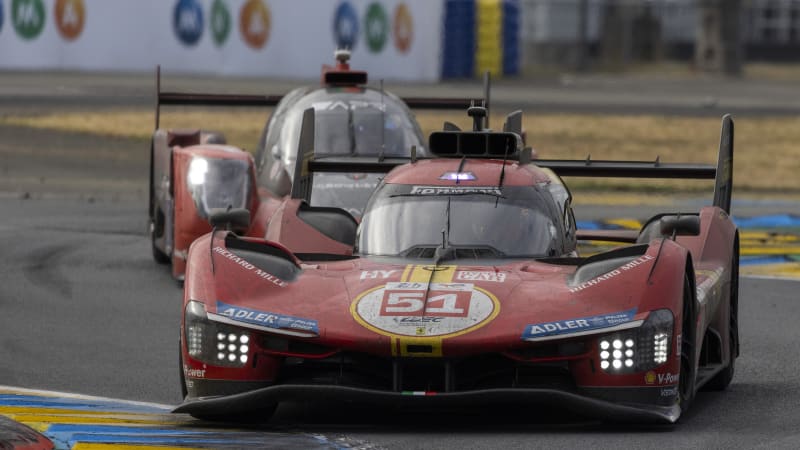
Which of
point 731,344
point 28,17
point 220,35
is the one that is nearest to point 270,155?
point 731,344

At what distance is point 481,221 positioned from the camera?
9.30 m

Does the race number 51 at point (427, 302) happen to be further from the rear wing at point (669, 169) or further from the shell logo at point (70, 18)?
the shell logo at point (70, 18)

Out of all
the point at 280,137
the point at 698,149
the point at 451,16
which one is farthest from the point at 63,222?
the point at 451,16

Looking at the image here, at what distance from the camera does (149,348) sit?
11047 mm

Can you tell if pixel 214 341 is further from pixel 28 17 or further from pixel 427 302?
pixel 28 17

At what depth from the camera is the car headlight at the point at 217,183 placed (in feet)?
45.4

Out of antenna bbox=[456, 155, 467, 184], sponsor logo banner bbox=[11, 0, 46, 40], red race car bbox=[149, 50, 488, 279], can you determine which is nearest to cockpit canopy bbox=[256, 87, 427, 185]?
red race car bbox=[149, 50, 488, 279]

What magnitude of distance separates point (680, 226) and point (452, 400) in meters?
1.90

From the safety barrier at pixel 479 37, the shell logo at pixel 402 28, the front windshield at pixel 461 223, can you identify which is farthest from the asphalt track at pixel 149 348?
the safety barrier at pixel 479 37

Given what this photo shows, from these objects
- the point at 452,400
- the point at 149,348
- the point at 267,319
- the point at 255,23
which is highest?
the point at 255,23

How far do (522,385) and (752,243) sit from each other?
32.6ft

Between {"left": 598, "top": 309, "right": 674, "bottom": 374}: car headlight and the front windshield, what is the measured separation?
1312 millimetres

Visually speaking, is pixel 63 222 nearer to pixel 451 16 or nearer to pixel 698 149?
pixel 698 149

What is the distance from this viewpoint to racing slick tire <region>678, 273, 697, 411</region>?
833 centimetres
